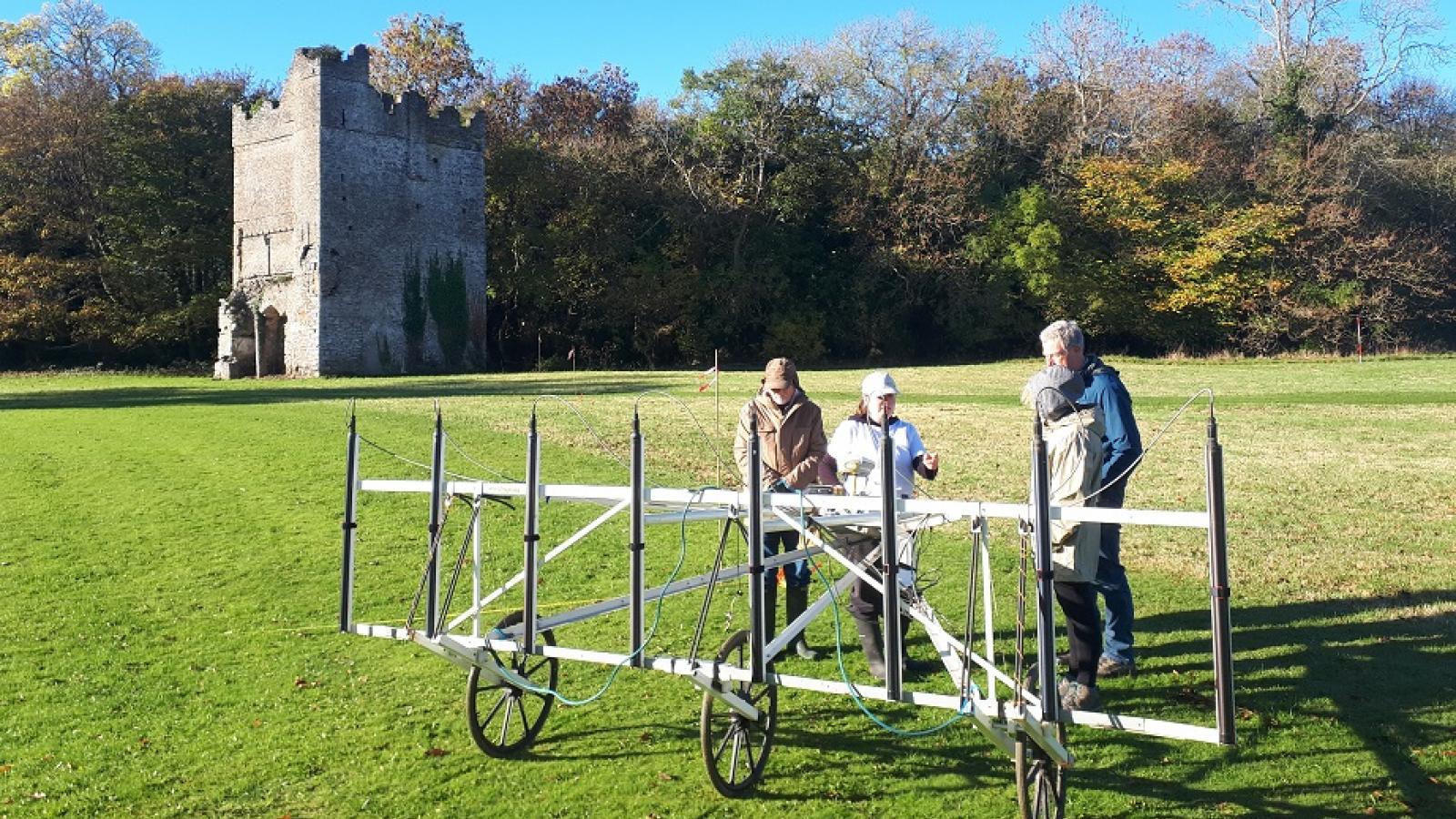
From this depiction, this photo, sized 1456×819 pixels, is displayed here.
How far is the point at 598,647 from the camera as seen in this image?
7602 mm

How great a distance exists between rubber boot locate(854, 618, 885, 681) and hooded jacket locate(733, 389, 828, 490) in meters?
0.98

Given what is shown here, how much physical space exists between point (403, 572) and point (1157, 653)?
19.2 feet

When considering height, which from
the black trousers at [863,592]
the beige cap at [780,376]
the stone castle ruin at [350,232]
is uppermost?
the stone castle ruin at [350,232]

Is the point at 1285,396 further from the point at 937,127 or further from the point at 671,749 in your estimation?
the point at 937,127

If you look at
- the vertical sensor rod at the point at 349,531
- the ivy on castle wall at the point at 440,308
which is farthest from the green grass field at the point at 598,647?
the ivy on castle wall at the point at 440,308

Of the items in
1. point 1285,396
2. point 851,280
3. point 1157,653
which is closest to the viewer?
point 1157,653

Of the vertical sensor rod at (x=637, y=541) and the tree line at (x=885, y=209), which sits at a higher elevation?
the tree line at (x=885, y=209)

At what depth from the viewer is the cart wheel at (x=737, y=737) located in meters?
5.16

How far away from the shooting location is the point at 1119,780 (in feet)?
17.7

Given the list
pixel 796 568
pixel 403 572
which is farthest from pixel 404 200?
pixel 796 568

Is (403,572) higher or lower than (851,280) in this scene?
lower

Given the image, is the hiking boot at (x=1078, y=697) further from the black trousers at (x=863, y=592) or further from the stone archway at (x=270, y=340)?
the stone archway at (x=270, y=340)

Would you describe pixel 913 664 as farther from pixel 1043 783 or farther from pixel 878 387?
pixel 1043 783

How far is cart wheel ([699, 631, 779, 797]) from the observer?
5.16m
